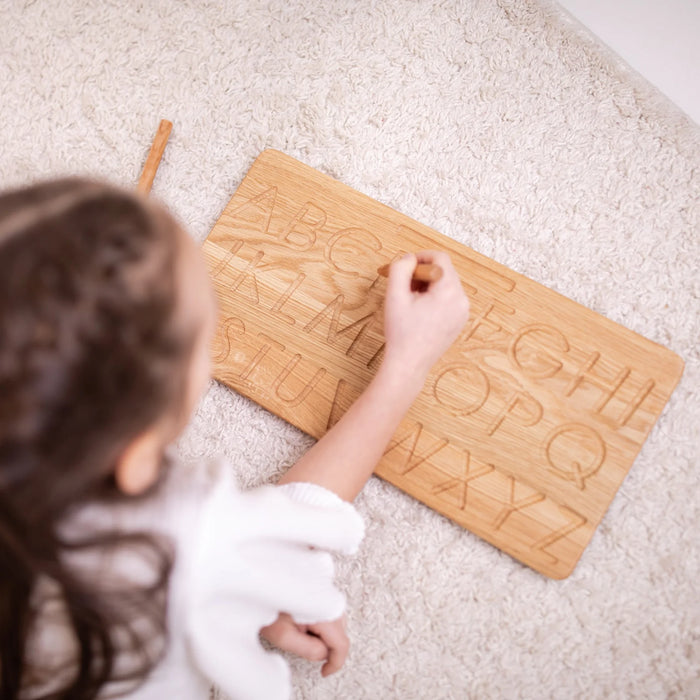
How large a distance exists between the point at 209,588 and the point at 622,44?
2.44 ft

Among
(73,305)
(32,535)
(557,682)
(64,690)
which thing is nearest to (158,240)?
(73,305)

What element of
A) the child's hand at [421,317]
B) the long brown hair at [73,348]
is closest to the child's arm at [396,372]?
the child's hand at [421,317]

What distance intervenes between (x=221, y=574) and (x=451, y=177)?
1.67ft

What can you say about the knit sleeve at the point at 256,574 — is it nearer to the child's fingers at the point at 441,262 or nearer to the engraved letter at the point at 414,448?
the engraved letter at the point at 414,448

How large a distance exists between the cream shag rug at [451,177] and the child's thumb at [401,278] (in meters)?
0.12

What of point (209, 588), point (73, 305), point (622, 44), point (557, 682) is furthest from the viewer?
point (622, 44)

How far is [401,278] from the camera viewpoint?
0.60 m

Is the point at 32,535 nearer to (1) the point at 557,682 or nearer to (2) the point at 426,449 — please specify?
(2) the point at 426,449

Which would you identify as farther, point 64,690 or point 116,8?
point 116,8

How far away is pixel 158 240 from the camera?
35 centimetres

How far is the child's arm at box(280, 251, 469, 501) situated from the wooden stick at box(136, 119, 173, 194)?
13.2 inches

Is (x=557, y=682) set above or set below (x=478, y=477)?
below

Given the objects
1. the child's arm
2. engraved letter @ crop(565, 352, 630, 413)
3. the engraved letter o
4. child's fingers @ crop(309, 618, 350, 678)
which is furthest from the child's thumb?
child's fingers @ crop(309, 618, 350, 678)

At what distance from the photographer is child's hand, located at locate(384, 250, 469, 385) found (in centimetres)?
59
